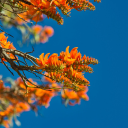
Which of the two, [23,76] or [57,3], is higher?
[57,3]

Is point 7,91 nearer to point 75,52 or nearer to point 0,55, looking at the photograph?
point 0,55

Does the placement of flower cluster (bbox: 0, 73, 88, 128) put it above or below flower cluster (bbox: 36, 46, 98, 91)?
above

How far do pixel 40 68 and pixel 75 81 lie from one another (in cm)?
18

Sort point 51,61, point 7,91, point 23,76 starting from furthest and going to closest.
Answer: point 7,91 → point 23,76 → point 51,61

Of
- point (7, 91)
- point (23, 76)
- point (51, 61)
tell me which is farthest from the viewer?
point (7, 91)

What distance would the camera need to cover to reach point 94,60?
848 millimetres

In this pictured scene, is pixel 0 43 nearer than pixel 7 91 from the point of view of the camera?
Yes

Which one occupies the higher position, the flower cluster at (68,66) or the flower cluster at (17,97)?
the flower cluster at (17,97)

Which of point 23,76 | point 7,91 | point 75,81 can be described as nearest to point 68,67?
point 75,81

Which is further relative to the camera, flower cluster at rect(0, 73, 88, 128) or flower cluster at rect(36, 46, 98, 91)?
flower cluster at rect(0, 73, 88, 128)

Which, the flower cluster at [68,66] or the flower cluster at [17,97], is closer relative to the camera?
the flower cluster at [68,66]

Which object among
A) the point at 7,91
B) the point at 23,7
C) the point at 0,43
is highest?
the point at 7,91

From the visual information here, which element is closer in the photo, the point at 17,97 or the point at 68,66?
the point at 68,66

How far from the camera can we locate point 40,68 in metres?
0.76
